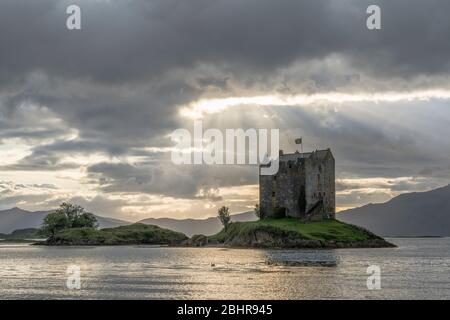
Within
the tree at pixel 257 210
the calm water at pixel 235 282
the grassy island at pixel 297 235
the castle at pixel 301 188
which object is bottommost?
→ the calm water at pixel 235 282

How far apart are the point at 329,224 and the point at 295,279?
77.7 metres

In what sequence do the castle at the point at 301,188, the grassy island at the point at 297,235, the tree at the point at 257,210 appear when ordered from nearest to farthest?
1. the grassy island at the point at 297,235
2. the castle at the point at 301,188
3. the tree at the point at 257,210

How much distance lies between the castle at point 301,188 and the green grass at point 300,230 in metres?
3.09

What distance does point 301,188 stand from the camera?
492ft

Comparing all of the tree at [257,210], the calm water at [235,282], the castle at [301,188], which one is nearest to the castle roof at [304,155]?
the castle at [301,188]

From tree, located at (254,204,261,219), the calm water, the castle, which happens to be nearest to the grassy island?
the castle

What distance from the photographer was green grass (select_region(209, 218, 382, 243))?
437 ft

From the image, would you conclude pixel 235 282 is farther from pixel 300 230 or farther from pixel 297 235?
pixel 300 230

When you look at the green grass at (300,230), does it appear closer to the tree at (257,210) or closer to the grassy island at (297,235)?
the grassy island at (297,235)

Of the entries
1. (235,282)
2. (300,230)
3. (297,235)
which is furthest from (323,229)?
(235,282)

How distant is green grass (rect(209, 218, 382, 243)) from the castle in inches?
122

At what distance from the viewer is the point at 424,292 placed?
58.8 metres

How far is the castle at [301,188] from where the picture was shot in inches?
5822
